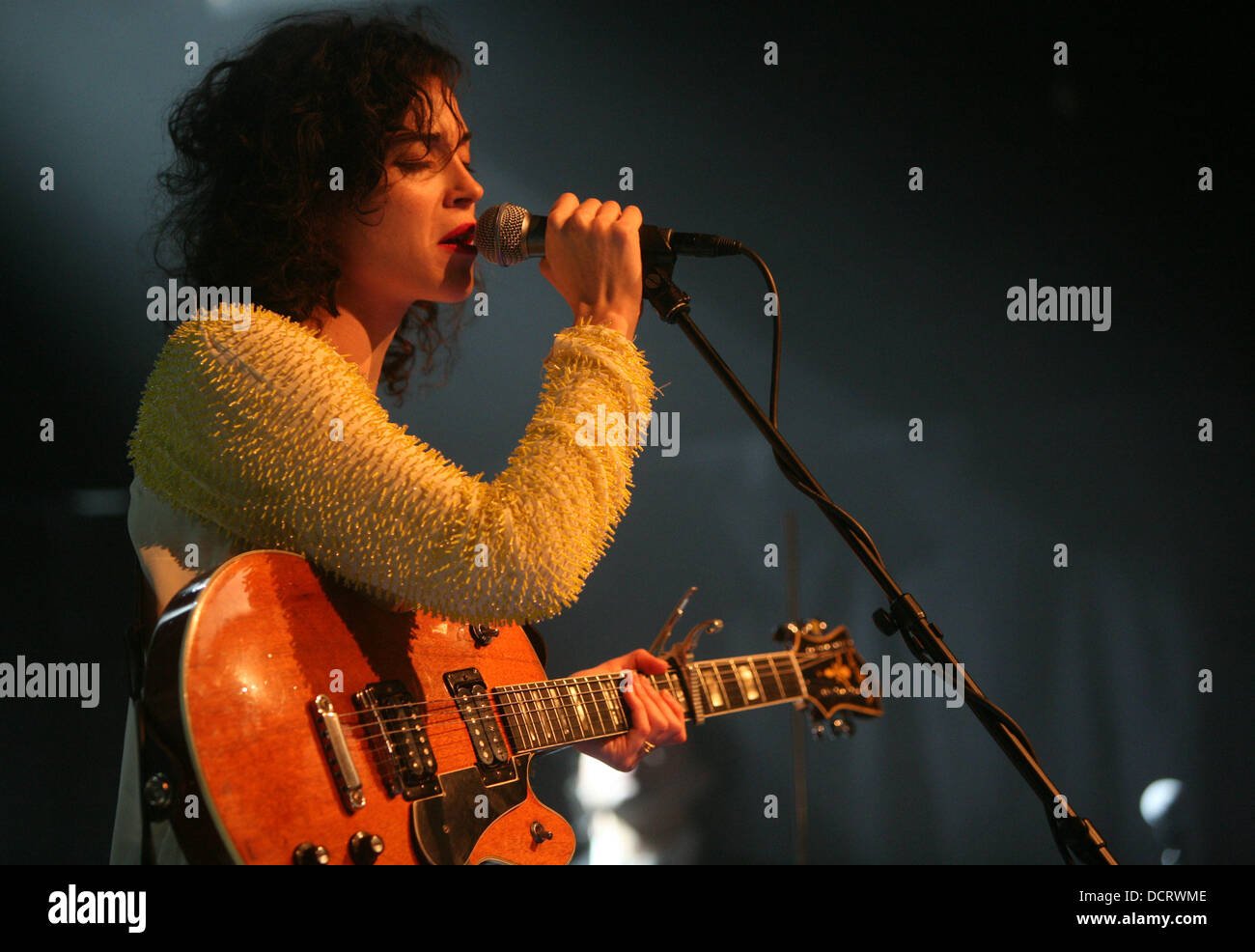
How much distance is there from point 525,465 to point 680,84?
201cm

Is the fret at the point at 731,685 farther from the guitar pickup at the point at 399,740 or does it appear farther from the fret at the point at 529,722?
the guitar pickup at the point at 399,740

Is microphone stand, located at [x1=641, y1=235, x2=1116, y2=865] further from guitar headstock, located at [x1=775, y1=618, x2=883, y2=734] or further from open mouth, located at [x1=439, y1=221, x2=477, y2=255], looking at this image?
guitar headstock, located at [x1=775, y1=618, x2=883, y2=734]

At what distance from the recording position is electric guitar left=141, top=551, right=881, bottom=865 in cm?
85

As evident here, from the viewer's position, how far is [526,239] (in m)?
1.24

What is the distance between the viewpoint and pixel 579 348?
1.11 metres

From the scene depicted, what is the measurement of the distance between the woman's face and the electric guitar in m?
0.44

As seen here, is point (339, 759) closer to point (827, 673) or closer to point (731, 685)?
point (731, 685)

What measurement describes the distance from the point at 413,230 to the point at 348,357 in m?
0.20

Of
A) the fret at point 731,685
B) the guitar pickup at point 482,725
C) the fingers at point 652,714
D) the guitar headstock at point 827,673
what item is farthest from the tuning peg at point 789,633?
the guitar pickup at point 482,725

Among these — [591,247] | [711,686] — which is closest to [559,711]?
[711,686]

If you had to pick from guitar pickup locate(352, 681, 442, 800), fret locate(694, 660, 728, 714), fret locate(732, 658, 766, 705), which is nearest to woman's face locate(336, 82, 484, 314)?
guitar pickup locate(352, 681, 442, 800)

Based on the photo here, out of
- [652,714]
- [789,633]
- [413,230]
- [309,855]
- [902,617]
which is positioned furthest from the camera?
[789,633]

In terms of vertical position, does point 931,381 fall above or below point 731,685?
above

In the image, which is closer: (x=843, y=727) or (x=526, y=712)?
(x=526, y=712)
